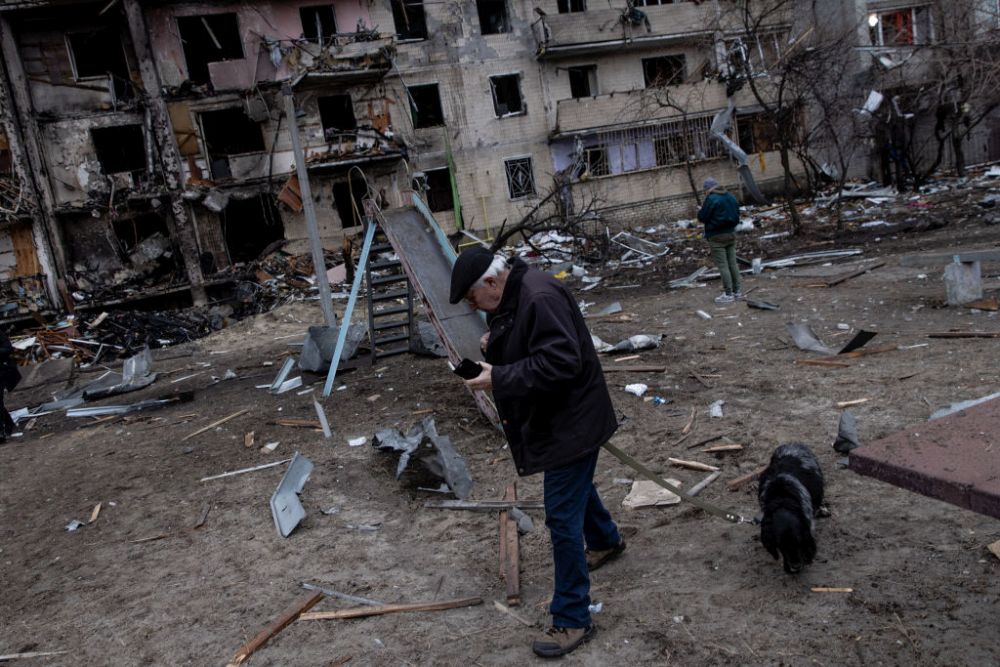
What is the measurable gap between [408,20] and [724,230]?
18.9 m

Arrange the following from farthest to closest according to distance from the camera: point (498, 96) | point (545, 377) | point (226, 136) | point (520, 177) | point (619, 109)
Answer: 1. point (520, 177)
2. point (498, 96)
3. point (619, 109)
4. point (226, 136)
5. point (545, 377)

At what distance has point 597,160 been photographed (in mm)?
25641

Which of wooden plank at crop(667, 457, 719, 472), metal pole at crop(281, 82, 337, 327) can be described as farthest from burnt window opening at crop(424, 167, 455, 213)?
wooden plank at crop(667, 457, 719, 472)

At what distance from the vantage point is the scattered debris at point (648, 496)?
4363mm

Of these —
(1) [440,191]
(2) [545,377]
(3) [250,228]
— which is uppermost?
(1) [440,191]

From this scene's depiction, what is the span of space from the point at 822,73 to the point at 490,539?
54.5ft

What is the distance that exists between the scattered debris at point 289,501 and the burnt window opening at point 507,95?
21.7 m

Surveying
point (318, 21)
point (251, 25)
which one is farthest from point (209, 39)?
point (318, 21)

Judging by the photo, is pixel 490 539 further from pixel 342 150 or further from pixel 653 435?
pixel 342 150

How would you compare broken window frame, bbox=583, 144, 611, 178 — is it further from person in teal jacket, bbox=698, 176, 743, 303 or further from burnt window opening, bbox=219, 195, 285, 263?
person in teal jacket, bbox=698, 176, 743, 303

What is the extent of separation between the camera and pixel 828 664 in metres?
2.62

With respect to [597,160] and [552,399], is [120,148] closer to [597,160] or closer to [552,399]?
[597,160]

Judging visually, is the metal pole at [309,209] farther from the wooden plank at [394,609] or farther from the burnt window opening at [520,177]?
the burnt window opening at [520,177]

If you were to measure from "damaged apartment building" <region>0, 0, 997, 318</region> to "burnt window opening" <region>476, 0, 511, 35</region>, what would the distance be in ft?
0.23
